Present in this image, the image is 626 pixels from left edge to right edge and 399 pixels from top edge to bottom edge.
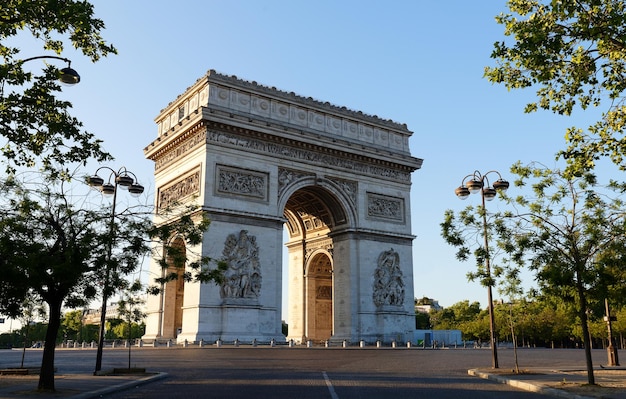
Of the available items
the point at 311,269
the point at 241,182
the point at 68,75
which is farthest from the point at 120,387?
the point at 311,269

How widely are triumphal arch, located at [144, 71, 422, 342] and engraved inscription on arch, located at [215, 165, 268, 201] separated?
7cm

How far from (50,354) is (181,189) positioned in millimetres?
24906

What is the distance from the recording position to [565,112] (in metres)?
13.2

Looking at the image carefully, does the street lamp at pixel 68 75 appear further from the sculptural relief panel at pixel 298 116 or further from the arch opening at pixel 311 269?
the arch opening at pixel 311 269

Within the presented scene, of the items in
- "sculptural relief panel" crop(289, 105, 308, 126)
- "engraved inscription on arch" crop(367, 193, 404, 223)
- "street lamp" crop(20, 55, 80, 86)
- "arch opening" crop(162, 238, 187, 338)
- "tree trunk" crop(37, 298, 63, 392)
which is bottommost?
"tree trunk" crop(37, 298, 63, 392)

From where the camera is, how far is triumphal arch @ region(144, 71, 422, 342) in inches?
1358

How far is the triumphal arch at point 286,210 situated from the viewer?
3450cm

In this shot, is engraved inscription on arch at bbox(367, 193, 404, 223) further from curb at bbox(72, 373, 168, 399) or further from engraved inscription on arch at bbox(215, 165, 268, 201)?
curb at bbox(72, 373, 168, 399)

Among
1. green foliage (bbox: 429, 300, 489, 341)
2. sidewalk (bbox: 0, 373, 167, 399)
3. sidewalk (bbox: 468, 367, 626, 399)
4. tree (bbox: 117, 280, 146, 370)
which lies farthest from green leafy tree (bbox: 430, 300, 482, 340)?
sidewalk (bbox: 0, 373, 167, 399)

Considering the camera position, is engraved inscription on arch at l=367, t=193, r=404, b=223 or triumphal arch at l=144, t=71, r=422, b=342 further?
engraved inscription on arch at l=367, t=193, r=404, b=223

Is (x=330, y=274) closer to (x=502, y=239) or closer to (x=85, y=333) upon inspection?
(x=502, y=239)

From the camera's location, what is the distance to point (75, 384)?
14.1 meters

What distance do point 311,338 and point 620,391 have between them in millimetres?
32579

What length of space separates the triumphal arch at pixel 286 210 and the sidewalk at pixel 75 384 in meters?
16.6
